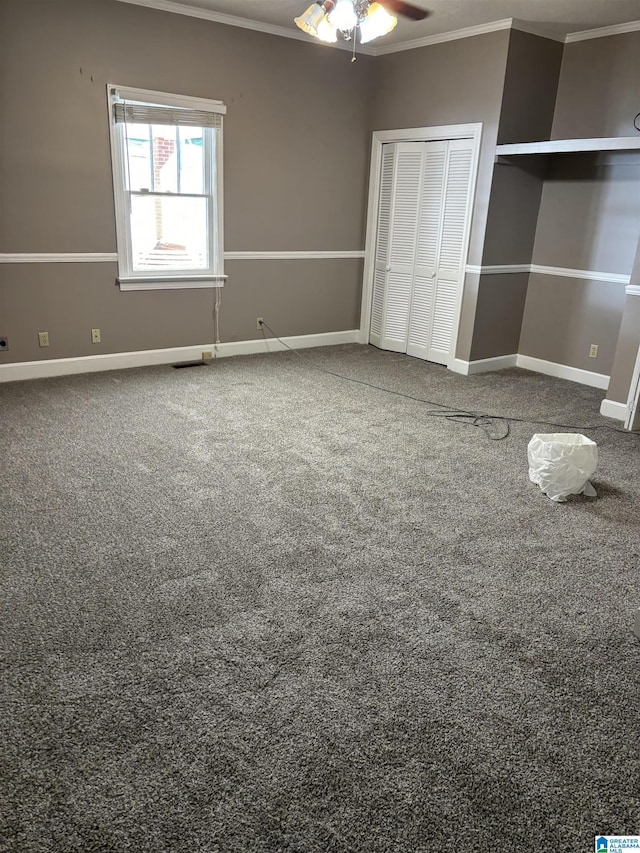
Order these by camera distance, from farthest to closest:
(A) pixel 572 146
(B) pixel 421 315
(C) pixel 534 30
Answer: (B) pixel 421 315 → (C) pixel 534 30 → (A) pixel 572 146

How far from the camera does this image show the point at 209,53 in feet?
16.3

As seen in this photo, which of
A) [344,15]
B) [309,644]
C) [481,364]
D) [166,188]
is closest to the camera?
[309,644]

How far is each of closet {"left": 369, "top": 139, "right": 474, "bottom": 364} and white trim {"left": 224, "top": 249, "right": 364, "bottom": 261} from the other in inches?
11.7

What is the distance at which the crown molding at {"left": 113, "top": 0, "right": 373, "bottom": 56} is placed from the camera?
4629 millimetres

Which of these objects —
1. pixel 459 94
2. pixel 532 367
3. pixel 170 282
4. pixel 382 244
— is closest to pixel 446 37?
pixel 459 94

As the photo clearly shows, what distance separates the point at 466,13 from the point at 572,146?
4.16ft

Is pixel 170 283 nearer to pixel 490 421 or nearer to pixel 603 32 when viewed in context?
pixel 490 421

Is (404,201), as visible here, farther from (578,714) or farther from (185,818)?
(185,818)

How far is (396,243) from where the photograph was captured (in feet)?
20.0

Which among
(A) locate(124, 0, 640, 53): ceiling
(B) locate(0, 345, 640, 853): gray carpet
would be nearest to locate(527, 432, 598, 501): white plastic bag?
(B) locate(0, 345, 640, 853): gray carpet

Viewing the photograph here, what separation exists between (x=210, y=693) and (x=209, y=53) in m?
4.85

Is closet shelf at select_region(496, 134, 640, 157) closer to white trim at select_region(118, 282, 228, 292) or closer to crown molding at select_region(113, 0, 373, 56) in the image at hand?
crown molding at select_region(113, 0, 373, 56)

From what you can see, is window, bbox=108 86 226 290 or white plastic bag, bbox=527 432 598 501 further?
window, bbox=108 86 226 290

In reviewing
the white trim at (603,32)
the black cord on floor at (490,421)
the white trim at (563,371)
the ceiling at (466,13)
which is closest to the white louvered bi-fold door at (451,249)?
the white trim at (563,371)
